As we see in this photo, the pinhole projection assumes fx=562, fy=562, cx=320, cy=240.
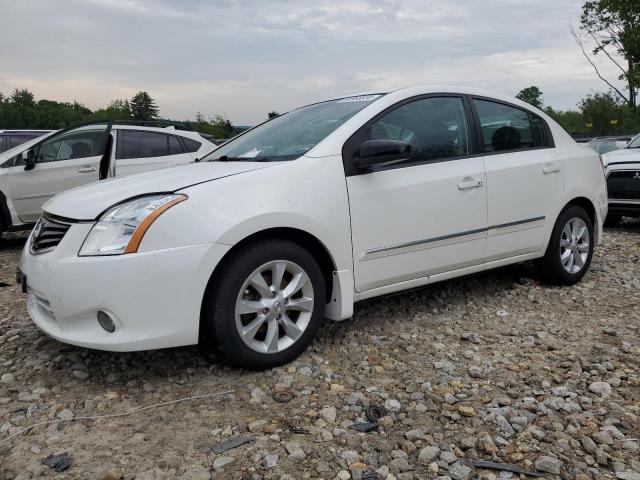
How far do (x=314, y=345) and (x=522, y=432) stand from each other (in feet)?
4.48

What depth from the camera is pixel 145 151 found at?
7.29 meters

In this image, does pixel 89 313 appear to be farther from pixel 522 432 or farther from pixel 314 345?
pixel 522 432

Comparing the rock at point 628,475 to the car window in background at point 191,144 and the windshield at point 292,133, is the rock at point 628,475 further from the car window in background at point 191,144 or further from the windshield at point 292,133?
the car window in background at point 191,144

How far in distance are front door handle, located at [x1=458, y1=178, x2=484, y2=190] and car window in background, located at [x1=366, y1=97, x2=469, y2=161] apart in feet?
0.65

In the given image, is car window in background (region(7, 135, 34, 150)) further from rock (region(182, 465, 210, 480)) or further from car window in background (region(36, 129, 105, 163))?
rock (region(182, 465, 210, 480))

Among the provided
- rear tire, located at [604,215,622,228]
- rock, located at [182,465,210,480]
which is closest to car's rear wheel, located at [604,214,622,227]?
rear tire, located at [604,215,622,228]

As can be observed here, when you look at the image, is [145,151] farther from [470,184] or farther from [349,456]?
[349,456]

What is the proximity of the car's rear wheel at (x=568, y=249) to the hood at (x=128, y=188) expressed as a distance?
2572 millimetres

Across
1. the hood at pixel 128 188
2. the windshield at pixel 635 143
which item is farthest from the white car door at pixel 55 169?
the windshield at pixel 635 143

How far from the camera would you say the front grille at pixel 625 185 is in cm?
774

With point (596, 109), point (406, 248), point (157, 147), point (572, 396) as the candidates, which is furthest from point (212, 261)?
point (596, 109)

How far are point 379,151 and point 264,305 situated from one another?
3.56ft

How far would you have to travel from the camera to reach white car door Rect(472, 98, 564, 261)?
3979 millimetres

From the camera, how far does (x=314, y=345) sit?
344 centimetres
